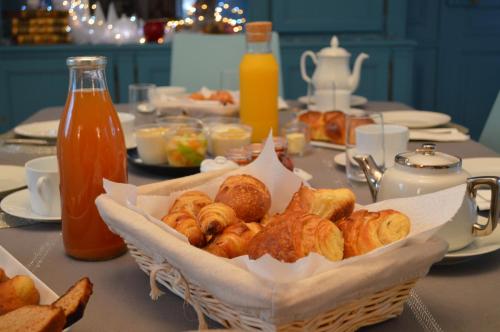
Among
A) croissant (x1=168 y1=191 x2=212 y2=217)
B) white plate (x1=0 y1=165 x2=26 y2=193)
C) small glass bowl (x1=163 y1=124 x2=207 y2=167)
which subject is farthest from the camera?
small glass bowl (x1=163 y1=124 x2=207 y2=167)

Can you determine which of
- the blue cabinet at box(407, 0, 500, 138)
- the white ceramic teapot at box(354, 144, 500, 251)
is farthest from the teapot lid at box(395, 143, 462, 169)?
the blue cabinet at box(407, 0, 500, 138)

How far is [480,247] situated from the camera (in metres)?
0.78

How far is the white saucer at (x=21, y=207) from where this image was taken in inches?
36.6

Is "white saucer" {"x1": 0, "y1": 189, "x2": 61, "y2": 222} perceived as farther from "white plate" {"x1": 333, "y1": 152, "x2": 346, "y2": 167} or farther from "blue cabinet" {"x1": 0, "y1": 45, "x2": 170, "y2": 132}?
"blue cabinet" {"x1": 0, "y1": 45, "x2": 170, "y2": 132}

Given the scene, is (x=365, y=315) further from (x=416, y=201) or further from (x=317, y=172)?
(x=317, y=172)

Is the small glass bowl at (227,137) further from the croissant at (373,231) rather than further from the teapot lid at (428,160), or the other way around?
the croissant at (373,231)

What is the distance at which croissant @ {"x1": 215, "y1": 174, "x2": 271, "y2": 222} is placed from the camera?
738 millimetres

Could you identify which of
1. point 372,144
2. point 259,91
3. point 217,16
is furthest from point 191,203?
point 217,16

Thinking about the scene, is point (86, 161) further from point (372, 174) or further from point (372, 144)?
point (372, 144)

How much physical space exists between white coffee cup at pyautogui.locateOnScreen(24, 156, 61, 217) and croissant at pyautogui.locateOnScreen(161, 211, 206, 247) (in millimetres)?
301

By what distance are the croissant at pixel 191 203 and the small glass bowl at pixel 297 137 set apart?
64cm

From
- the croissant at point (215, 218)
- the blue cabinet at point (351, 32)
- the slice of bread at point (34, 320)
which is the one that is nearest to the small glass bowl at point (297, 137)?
the croissant at point (215, 218)

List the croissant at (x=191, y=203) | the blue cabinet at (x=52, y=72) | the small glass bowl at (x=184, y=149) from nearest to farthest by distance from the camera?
the croissant at (x=191, y=203) < the small glass bowl at (x=184, y=149) < the blue cabinet at (x=52, y=72)

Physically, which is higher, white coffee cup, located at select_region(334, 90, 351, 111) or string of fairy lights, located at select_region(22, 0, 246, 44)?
string of fairy lights, located at select_region(22, 0, 246, 44)
